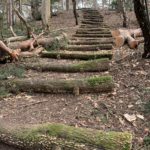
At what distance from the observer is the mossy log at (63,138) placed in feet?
14.0

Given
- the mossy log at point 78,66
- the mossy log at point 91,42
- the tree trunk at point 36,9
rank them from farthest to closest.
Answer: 1. the tree trunk at point 36,9
2. the mossy log at point 91,42
3. the mossy log at point 78,66

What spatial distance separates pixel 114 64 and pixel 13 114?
335cm

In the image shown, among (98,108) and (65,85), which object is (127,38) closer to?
(65,85)

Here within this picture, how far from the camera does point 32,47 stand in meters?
10.5

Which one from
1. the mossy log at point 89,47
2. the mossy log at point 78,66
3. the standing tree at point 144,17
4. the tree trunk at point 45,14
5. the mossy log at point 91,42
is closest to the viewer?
the standing tree at point 144,17

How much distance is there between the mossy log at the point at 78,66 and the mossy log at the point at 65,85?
51.1 inches

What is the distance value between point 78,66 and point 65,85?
5.01 ft

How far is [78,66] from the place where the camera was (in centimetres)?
789

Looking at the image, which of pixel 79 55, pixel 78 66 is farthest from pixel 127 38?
pixel 78 66

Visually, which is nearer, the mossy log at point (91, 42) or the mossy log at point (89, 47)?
the mossy log at point (89, 47)

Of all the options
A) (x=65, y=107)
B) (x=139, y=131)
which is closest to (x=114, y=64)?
(x=65, y=107)

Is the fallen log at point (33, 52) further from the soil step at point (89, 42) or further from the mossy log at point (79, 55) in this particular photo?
the soil step at point (89, 42)

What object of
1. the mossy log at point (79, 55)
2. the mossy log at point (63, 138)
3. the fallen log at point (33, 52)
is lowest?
the mossy log at point (63, 138)

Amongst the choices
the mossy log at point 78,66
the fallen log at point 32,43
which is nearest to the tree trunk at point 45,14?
the fallen log at point 32,43
